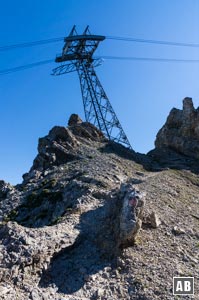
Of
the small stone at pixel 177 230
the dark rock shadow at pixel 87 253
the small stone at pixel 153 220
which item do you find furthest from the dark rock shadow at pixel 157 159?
the dark rock shadow at pixel 87 253

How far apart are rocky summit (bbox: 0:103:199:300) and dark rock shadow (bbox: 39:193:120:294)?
6cm

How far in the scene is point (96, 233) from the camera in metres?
27.4

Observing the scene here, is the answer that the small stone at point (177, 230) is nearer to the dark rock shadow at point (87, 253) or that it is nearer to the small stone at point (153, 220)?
the small stone at point (153, 220)

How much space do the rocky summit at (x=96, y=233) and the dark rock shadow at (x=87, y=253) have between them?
0.06m

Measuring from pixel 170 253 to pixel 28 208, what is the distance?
17.4 metres

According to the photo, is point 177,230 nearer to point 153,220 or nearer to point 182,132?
point 153,220

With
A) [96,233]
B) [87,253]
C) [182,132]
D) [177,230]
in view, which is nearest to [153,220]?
[177,230]

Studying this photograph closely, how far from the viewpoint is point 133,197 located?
27.5m

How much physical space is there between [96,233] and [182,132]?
150 feet

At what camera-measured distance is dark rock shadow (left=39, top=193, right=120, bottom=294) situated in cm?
2267

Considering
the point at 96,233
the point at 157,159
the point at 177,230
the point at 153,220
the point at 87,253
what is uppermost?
the point at 157,159

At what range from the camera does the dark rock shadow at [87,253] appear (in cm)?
2267

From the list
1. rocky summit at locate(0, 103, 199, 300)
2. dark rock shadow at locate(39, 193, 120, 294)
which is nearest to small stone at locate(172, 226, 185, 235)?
rocky summit at locate(0, 103, 199, 300)

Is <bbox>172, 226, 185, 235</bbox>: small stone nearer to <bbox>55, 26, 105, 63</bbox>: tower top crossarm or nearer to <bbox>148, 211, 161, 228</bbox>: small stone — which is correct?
<bbox>148, 211, 161, 228</bbox>: small stone
